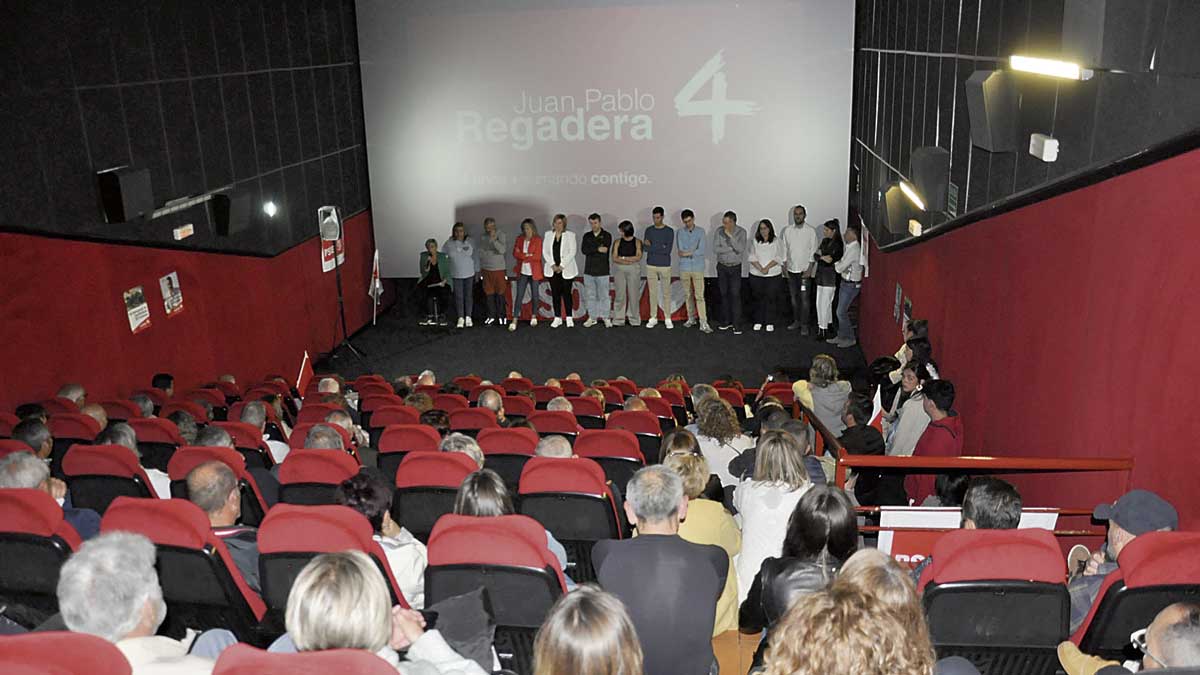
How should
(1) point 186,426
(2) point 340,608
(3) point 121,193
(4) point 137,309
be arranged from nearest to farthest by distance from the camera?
(2) point 340,608 → (1) point 186,426 → (3) point 121,193 → (4) point 137,309

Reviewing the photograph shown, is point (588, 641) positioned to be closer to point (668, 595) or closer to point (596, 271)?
point (668, 595)

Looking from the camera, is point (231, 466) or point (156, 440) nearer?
point (231, 466)

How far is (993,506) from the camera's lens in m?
3.75

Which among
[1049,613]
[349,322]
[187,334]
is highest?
[1049,613]

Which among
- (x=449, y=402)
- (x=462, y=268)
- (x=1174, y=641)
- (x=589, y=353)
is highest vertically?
(x=1174, y=641)

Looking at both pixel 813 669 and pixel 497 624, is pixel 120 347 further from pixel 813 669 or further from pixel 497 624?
pixel 813 669

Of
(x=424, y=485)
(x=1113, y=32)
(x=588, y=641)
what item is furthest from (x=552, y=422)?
(x=588, y=641)

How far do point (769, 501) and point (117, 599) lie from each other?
2.58 meters

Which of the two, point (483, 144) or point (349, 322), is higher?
point (483, 144)

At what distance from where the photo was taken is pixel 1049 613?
9.94ft

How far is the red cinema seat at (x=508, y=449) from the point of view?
523 centimetres

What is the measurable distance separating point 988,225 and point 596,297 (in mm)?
6912

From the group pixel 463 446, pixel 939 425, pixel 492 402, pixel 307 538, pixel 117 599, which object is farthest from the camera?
pixel 492 402

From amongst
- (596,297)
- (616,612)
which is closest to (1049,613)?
(616,612)
